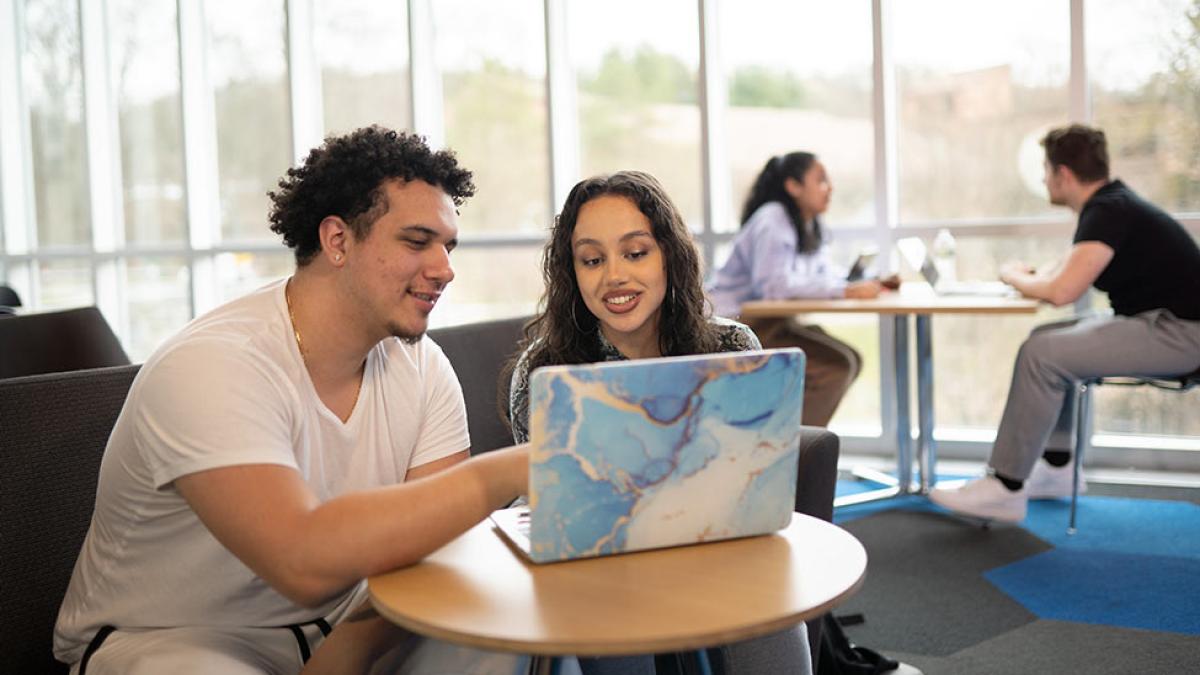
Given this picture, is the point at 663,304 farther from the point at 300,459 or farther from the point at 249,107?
the point at 249,107

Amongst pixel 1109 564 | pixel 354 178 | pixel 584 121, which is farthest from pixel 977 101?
pixel 354 178

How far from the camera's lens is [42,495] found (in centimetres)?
196

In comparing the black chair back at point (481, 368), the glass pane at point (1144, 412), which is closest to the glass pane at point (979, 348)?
the glass pane at point (1144, 412)

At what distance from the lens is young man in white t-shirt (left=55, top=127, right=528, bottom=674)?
1.52 metres

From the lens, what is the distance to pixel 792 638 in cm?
198

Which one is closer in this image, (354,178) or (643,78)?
(354,178)

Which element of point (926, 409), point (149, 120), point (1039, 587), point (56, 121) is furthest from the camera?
point (56, 121)

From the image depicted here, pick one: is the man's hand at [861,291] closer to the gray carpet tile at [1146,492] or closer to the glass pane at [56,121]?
the gray carpet tile at [1146,492]

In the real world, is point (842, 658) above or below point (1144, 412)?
below

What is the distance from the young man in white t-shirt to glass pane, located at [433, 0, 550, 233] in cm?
422

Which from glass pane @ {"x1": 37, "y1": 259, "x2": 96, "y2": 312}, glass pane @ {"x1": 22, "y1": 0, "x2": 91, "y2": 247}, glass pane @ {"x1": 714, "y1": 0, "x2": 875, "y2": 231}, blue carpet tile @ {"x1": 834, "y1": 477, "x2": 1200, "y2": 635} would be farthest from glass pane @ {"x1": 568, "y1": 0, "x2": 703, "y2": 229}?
glass pane @ {"x1": 37, "y1": 259, "x2": 96, "y2": 312}

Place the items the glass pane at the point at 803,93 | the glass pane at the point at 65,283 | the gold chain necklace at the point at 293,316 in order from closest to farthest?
the gold chain necklace at the point at 293,316 < the glass pane at the point at 803,93 < the glass pane at the point at 65,283

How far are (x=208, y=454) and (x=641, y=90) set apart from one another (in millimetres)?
4583

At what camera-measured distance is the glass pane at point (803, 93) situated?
538cm
